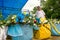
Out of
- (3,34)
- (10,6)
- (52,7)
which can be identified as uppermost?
(52,7)

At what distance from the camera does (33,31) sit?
17.9 feet

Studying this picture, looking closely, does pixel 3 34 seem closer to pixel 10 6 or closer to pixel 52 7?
pixel 10 6

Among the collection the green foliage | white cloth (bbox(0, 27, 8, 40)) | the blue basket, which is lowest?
white cloth (bbox(0, 27, 8, 40))

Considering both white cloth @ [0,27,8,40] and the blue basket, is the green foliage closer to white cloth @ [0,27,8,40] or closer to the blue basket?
the blue basket

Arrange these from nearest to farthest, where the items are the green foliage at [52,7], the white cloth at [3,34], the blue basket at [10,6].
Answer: the white cloth at [3,34], the blue basket at [10,6], the green foliage at [52,7]

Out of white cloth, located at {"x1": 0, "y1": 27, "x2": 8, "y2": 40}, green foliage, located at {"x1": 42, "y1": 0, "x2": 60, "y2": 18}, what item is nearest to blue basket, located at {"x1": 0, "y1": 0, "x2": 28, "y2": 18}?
white cloth, located at {"x1": 0, "y1": 27, "x2": 8, "y2": 40}

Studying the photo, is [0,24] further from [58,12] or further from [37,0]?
[58,12]

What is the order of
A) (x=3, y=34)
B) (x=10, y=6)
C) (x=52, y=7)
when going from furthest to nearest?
(x=52, y=7) → (x=10, y=6) → (x=3, y=34)

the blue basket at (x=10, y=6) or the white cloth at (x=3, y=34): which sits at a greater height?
the blue basket at (x=10, y=6)

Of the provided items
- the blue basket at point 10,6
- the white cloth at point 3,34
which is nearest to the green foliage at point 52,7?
the blue basket at point 10,6

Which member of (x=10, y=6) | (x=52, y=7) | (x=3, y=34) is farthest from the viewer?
(x=52, y=7)

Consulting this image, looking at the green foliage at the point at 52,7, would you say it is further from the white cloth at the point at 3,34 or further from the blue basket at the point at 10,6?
the white cloth at the point at 3,34

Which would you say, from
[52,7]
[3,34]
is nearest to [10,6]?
[3,34]

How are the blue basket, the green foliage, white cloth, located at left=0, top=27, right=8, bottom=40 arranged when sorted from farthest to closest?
the green foliage
the blue basket
white cloth, located at left=0, top=27, right=8, bottom=40
